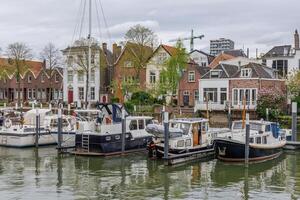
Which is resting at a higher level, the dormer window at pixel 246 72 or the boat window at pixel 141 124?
the dormer window at pixel 246 72

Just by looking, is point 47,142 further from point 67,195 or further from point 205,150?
point 67,195

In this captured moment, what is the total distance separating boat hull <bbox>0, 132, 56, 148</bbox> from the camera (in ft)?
129

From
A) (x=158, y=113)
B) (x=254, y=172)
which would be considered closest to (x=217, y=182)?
(x=254, y=172)

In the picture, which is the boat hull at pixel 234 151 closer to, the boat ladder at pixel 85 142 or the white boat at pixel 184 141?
the white boat at pixel 184 141

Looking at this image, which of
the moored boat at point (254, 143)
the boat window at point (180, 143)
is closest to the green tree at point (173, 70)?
the moored boat at point (254, 143)

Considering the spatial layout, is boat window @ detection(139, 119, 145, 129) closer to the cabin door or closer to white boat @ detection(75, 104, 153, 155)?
white boat @ detection(75, 104, 153, 155)

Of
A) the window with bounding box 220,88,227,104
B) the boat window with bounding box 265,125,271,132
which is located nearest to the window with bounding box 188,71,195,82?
the window with bounding box 220,88,227,104

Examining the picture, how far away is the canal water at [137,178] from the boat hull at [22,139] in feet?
11.5

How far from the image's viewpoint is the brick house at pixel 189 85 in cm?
6762

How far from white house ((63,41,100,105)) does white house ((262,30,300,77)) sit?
25.8 meters

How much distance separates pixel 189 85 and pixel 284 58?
1560cm

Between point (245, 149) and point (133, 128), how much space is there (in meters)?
9.08

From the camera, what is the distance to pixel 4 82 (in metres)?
93.3

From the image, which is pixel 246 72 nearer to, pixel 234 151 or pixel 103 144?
pixel 234 151
